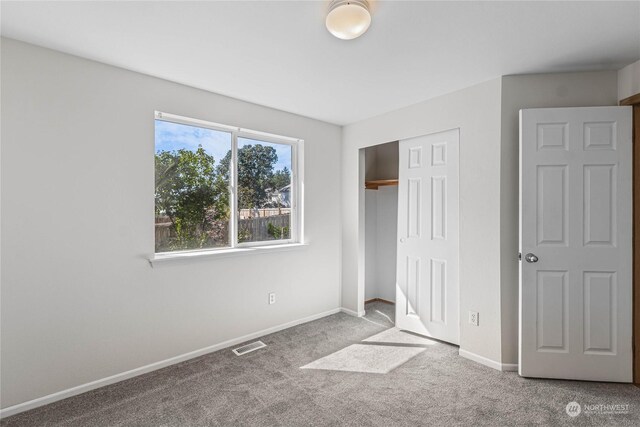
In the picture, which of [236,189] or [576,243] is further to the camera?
[236,189]

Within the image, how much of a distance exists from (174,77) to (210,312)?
6.93 feet

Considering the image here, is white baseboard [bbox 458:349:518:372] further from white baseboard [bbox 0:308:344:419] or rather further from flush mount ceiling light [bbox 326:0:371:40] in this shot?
flush mount ceiling light [bbox 326:0:371:40]

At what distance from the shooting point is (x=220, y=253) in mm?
2916

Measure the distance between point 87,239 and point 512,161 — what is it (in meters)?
3.40

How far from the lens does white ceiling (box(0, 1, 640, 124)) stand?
68.2 inches

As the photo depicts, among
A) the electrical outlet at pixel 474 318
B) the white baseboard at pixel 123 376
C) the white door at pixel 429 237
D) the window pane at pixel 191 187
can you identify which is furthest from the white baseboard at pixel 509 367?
the window pane at pixel 191 187

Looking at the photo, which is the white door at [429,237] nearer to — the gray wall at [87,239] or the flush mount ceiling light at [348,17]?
the flush mount ceiling light at [348,17]

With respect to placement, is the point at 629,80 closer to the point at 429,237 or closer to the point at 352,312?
the point at 429,237

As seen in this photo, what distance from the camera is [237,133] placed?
3.20 m

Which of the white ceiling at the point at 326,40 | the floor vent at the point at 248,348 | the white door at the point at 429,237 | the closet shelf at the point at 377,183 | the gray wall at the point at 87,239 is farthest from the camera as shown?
the closet shelf at the point at 377,183

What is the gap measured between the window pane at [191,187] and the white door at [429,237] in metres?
1.96

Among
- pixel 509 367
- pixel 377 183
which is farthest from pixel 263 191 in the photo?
pixel 509 367

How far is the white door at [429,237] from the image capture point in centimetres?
306

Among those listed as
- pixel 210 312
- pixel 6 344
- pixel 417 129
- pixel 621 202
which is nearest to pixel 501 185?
pixel 621 202
